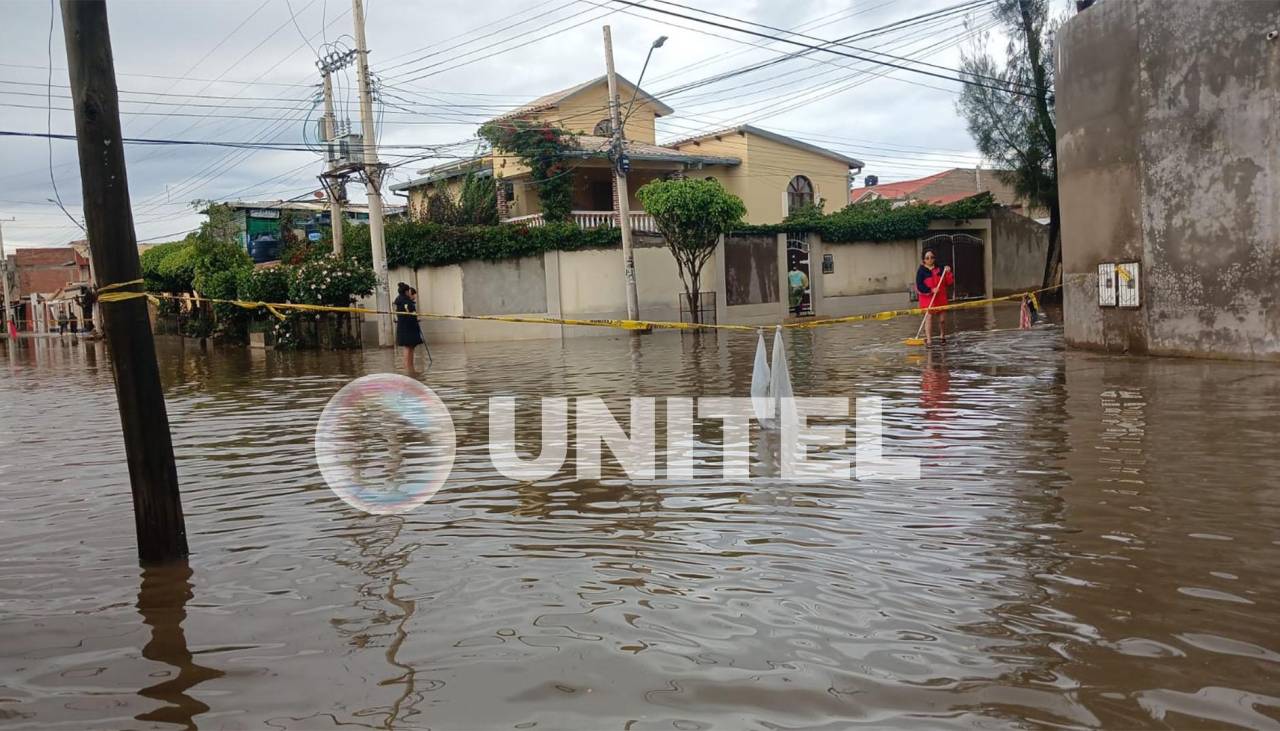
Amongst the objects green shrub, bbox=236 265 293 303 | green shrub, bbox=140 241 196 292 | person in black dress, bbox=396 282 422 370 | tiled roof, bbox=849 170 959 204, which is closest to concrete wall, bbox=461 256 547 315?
green shrub, bbox=236 265 293 303

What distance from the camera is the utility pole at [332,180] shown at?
2830cm

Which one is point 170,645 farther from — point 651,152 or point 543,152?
point 651,152

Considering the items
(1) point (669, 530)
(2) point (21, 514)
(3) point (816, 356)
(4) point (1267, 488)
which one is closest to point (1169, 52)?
(3) point (816, 356)

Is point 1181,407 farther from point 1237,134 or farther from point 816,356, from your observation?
point 816,356

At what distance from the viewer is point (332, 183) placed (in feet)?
93.4

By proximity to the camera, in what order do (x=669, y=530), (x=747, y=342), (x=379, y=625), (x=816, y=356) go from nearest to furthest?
(x=379, y=625) → (x=669, y=530) → (x=816, y=356) → (x=747, y=342)

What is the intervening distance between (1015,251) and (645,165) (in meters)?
14.6

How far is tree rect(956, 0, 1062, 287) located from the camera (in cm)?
2844

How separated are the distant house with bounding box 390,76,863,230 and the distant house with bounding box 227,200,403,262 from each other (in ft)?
20.4

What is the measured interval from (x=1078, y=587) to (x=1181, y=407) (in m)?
5.73

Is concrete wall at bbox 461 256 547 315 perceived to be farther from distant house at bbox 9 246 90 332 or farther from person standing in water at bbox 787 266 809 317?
distant house at bbox 9 246 90 332

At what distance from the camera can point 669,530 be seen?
215 inches

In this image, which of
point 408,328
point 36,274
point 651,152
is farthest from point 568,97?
point 36,274

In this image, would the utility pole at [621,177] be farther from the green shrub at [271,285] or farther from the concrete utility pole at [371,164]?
the green shrub at [271,285]
